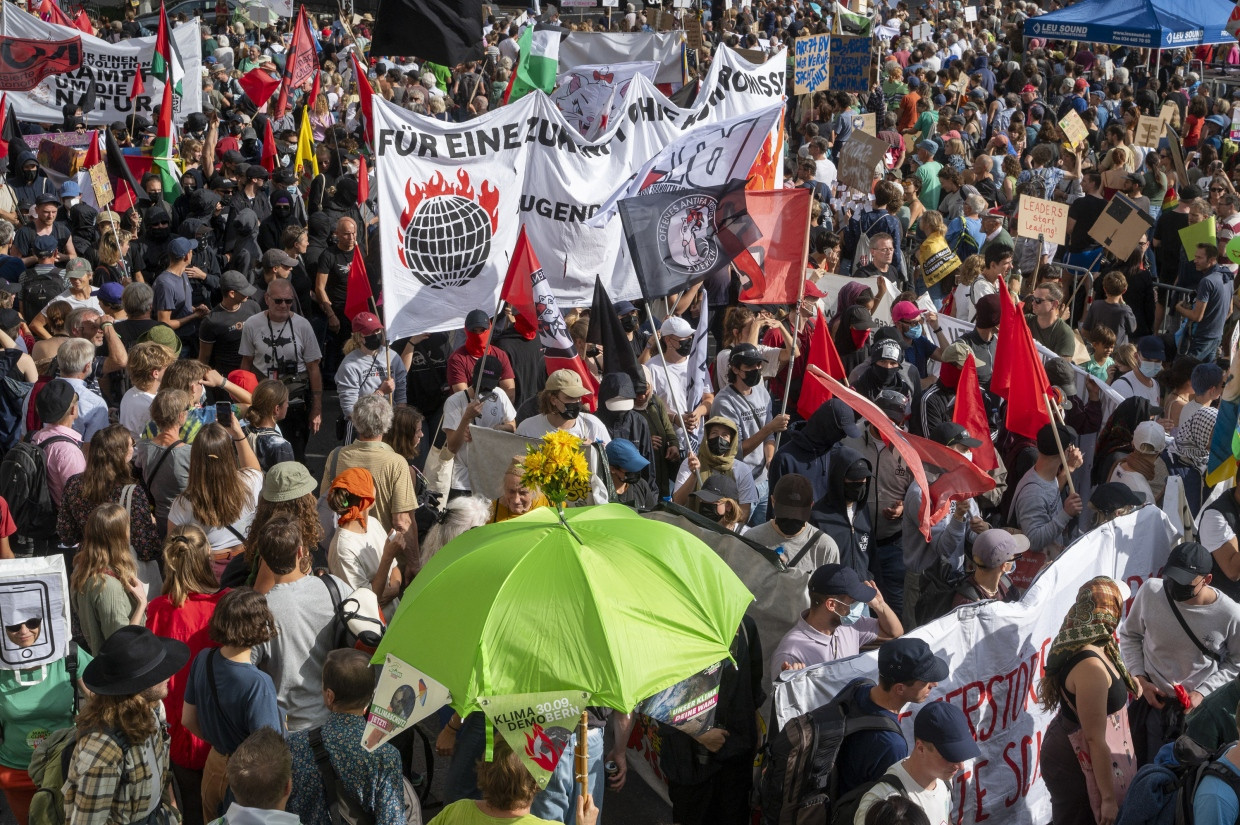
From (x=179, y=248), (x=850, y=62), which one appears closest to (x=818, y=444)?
(x=179, y=248)

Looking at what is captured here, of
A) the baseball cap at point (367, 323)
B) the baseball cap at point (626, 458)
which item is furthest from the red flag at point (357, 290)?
the baseball cap at point (626, 458)

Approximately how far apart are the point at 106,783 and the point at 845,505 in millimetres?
3564

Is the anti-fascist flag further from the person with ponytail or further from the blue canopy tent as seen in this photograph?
the blue canopy tent

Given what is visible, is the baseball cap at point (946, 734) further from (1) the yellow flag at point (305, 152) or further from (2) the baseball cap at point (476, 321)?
(1) the yellow flag at point (305, 152)

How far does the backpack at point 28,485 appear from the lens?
256 inches

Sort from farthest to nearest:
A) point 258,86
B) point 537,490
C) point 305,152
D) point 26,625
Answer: point 258,86, point 305,152, point 537,490, point 26,625

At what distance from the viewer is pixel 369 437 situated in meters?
6.41

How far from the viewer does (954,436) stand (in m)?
6.49

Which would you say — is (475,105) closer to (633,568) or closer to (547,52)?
(547,52)

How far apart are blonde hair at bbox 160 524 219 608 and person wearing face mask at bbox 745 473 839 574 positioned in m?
2.33

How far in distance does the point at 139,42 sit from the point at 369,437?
→ 34.7 ft

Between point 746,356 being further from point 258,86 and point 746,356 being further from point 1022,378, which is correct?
point 258,86

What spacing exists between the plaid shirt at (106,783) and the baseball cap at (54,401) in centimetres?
296

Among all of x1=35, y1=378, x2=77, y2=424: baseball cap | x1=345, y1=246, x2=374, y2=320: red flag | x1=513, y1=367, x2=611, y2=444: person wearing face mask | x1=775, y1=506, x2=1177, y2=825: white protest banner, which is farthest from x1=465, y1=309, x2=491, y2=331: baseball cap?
x1=775, y1=506, x2=1177, y2=825: white protest banner
